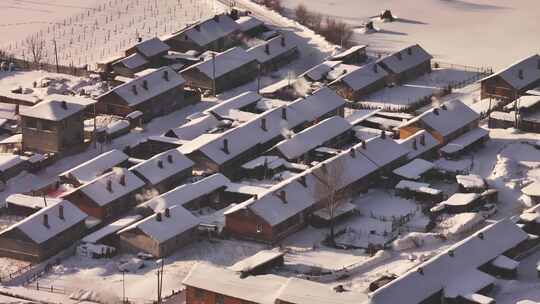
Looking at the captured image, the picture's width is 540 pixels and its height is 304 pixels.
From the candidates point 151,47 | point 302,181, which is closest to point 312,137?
point 302,181

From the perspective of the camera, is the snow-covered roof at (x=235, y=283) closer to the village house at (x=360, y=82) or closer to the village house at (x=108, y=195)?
the village house at (x=108, y=195)

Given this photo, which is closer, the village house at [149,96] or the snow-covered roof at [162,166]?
the snow-covered roof at [162,166]

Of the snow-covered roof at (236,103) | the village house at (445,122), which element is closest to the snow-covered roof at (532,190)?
the village house at (445,122)

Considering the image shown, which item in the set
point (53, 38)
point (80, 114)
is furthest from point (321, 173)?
point (53, 38)

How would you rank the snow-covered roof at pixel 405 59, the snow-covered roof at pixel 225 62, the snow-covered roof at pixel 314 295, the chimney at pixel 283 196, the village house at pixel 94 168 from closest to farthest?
the snow-covered roof at pixel 314 295 → the chimney at pixel 283 196 → the village house at pixel 94 168 → the snow-covered roof at pixel 225 62 → the snow-covered roof at pixel 405 59

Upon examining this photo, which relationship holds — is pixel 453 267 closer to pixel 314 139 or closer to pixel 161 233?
pixel 161 233
